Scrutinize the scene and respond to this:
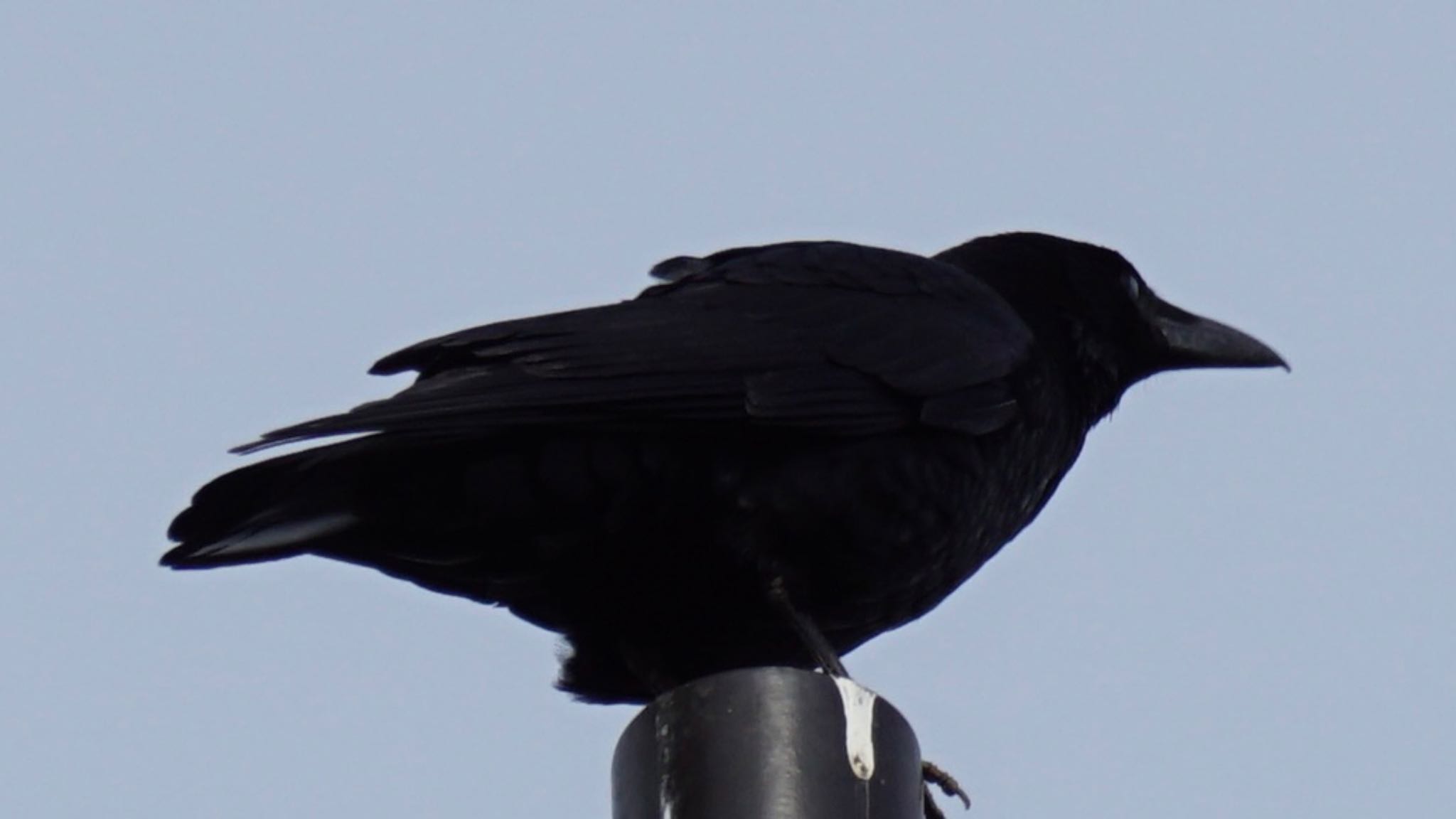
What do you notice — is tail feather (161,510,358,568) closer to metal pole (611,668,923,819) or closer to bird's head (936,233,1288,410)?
metal pole (611,668,923,819)

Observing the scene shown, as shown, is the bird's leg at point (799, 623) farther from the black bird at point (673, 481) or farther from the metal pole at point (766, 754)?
the metal pole at point (766, 754)

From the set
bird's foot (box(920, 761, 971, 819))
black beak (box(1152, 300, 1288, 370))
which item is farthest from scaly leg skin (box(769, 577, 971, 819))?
black beak (box(1152, 300, 1288, 370))

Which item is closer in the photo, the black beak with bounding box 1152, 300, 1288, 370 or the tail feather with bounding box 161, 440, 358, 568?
the tail feather with bounding box 161, 440, 358, 568

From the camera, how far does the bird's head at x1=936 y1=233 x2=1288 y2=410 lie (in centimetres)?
654

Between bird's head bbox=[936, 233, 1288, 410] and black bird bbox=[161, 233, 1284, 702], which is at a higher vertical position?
bird's head bbox=[936, 233, 1288, 410]

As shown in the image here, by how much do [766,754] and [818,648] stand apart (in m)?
1.53

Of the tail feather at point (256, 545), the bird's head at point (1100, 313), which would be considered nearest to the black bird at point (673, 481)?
the tail feather at point (256, 545)

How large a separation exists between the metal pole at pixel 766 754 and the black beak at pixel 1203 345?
10.7ft

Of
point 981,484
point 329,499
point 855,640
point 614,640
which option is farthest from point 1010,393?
point 329,499

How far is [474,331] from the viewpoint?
5.33 meters

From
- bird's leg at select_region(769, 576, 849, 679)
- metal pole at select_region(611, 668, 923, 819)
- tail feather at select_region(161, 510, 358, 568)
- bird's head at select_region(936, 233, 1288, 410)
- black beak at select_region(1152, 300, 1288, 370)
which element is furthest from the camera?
black beak at select_region(1152, 300, 1288, 370)

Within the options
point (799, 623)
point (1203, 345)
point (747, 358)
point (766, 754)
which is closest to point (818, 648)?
point (799, 623)

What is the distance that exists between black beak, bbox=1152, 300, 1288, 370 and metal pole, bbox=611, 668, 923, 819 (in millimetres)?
3256

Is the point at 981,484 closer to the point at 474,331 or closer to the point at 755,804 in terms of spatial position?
the point at 474,331
